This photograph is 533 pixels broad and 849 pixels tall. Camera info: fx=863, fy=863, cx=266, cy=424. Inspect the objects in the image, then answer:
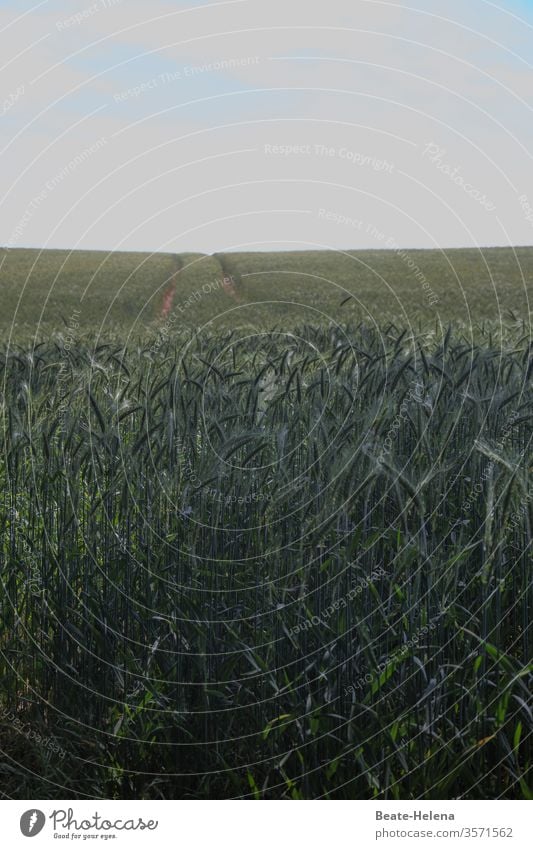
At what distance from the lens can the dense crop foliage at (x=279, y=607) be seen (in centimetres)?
325

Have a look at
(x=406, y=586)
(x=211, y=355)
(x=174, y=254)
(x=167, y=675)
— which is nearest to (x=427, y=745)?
(x=406, y=586)

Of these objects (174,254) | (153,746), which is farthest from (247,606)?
(174,254)

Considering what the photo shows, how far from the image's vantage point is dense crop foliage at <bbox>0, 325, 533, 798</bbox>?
325 cm

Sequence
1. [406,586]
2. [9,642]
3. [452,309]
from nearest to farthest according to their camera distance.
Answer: [406,586], [9,642], [452,309]

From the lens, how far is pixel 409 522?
12.0ft

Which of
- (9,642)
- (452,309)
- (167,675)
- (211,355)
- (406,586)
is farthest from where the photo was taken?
(452,309)

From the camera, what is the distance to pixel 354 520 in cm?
361

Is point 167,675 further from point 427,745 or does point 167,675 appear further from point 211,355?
point 211,355

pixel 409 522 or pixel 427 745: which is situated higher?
pixel 409 522

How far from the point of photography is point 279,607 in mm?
3178

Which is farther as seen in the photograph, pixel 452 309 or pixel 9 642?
pixel 452 309

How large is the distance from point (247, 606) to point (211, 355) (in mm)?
2765

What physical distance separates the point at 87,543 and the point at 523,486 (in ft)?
6.16

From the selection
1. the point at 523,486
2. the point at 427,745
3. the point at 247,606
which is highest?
the point at 523,486
